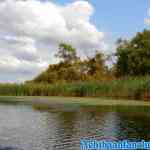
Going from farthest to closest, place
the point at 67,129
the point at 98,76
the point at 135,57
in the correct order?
1. the point at 98,76
2. the point at 135,57
3. the point at 67,129

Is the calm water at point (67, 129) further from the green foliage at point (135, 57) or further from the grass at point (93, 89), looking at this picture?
the green foliage at point (135, 57)

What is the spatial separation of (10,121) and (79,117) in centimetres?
363

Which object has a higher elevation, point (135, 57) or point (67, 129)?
point (135, 57)

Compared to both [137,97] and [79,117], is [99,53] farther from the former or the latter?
[79,117]

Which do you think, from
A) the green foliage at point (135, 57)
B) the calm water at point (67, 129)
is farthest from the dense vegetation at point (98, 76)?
the calm water at point (67, 129)

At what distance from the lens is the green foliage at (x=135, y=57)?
161ft

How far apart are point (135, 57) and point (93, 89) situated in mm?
14013

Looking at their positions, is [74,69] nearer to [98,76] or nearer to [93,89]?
[98,76]

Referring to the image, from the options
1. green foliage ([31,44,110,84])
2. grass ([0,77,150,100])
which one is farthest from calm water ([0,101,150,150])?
green foliage ([31,44,110,84])

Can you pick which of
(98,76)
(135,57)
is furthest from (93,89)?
(98,76)

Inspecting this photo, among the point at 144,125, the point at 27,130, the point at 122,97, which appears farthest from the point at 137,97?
the point at 27,130

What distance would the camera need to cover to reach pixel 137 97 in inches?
1347

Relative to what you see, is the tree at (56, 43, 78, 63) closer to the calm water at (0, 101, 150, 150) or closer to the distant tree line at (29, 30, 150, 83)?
the distant tree line at (29, 30, 150, 83)

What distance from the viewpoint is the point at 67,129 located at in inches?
624
